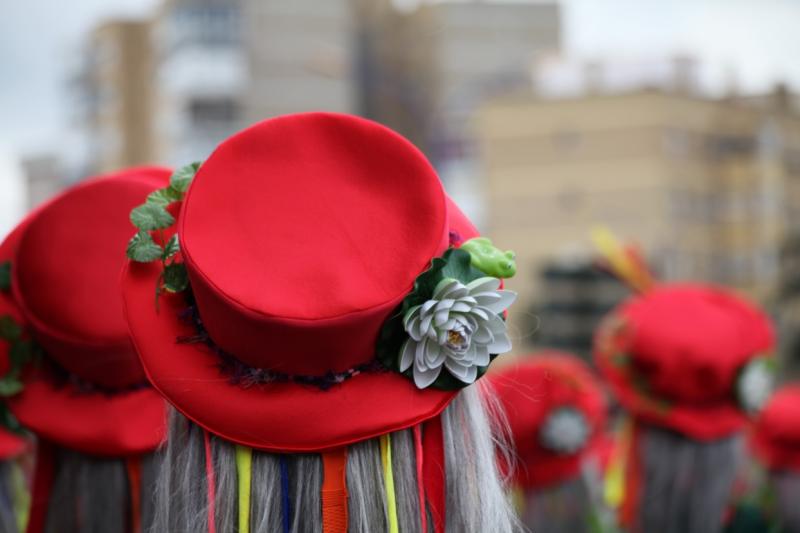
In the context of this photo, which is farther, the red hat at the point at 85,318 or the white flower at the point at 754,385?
the white flower at the point at 754,385

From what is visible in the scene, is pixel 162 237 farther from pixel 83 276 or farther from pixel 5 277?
pixel 5 277

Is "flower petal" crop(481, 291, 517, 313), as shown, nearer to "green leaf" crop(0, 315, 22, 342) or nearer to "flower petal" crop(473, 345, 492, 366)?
"flower petal" crop(473, 345, 492, 366)

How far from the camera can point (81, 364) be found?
2.40m

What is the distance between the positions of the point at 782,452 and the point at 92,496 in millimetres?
2943

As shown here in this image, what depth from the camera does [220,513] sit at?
5.79ft

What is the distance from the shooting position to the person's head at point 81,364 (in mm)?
2361

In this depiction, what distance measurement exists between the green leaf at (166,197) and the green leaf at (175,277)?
0.16 m

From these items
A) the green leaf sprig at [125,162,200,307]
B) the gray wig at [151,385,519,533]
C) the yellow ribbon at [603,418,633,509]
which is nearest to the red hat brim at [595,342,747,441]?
the yellow ribbon at [603,418,633,509]

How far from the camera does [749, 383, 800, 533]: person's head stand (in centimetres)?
433

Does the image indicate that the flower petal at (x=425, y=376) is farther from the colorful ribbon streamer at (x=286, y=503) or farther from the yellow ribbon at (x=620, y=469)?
the yellow ribbon at (x=620, y=469)

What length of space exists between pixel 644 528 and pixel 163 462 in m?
2.65

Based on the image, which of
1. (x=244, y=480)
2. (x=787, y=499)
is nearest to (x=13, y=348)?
(x=244, y=480)

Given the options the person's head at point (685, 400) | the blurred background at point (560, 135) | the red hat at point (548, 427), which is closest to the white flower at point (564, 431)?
the red hat at point (548, 427)

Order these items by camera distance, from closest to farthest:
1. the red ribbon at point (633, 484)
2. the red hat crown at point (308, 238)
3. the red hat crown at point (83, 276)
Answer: the red hat crown at point (308, 238) < the red hat crown at point (83, 276) < the red ribbon at point (633, 484)
